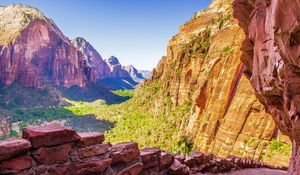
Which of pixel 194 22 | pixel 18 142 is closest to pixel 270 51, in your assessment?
pixel 18 142

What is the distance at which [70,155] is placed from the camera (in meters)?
5.14

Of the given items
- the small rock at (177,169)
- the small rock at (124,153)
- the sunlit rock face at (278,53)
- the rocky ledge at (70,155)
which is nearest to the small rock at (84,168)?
the rocky ledge at (70,155)

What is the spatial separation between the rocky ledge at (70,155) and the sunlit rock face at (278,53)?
4.95m

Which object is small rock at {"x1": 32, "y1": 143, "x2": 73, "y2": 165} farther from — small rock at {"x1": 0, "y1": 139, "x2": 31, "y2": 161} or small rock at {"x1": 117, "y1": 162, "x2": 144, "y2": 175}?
small rock at {"x1": 117, "y1": 162, "x2": 144, "y2": 175}

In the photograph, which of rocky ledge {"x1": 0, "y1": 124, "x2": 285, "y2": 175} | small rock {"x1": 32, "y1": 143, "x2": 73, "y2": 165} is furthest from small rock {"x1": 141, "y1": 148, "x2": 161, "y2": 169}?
small rock {"x1": 32, "y1": 143, "x2": 73, "y2": 165}

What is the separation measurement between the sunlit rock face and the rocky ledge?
4946 millimetres

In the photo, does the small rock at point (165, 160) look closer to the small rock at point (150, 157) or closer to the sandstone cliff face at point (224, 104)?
the small rock at point (150, 157)

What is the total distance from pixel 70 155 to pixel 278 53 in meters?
7.59

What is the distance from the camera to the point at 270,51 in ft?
32.8

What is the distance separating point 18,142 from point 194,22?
246 feet

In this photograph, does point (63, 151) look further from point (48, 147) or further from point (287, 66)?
point (287, 66)

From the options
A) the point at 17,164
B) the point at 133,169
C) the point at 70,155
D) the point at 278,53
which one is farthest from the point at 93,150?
the point at 278,53

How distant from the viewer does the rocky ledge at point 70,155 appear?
14.4ft

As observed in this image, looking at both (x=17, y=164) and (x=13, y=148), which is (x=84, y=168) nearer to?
(x=17, y=164)
